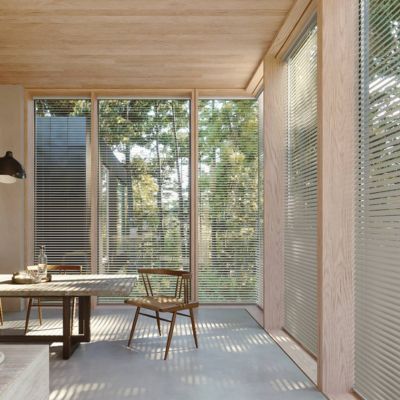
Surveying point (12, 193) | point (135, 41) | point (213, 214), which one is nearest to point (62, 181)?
point (12, 193)

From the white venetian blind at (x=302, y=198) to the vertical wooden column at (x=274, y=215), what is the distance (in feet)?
0.27

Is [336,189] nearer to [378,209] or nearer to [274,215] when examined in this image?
[378,209]

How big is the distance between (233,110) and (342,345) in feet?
12.3

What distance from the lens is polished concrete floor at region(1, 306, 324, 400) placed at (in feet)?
10.2

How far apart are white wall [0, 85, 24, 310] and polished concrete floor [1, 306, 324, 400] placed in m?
1.13

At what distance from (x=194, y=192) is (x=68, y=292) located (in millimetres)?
2663

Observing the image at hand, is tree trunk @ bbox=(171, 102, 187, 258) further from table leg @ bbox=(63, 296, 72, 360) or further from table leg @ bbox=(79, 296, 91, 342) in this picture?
table leg @ bbox=(63, 296, 72, 360)

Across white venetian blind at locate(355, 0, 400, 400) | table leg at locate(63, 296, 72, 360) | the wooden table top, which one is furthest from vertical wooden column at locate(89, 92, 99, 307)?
white venetian blind at locate(355, 0, 400, 400)

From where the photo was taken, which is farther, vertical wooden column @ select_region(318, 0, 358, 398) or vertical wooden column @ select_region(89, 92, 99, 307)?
vertical wooden column @ select_region(89, 92, 99, 307)

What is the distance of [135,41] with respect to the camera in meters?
A: 4.46

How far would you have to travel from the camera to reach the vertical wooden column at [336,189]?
3.08m

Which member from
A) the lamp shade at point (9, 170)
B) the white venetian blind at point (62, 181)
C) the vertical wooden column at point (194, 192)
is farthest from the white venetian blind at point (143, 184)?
the lamp shade at point (9, 170)

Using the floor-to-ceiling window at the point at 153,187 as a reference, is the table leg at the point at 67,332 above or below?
below

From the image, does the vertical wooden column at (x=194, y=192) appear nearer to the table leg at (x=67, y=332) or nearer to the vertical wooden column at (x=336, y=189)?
the table leg at (x=67, y=332)
